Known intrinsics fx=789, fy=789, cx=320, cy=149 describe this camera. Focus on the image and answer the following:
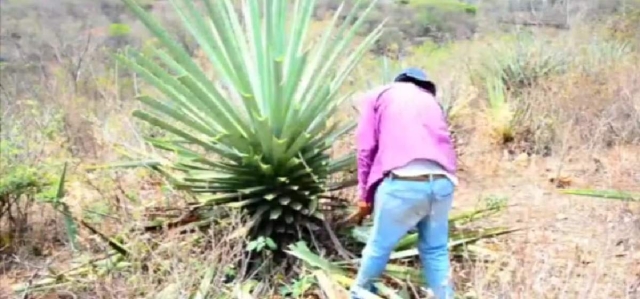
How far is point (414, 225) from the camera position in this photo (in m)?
4.41

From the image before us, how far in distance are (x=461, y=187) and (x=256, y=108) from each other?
9.36ft

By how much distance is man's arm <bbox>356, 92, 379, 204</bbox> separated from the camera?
4.54 metres

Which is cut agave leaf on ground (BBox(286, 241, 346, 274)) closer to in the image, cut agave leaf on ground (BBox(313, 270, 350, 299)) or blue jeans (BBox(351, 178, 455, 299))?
cut agave leaf on ground (BBox(313, 270, 350, 299))

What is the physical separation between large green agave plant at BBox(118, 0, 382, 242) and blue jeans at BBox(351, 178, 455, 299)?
0.82 metres

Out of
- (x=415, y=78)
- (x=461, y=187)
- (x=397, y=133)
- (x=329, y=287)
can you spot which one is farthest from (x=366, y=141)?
(x=461, y=187)

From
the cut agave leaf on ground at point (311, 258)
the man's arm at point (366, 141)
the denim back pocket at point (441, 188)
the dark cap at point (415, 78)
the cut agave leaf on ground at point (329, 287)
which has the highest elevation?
the dark cap at point (415, 78)

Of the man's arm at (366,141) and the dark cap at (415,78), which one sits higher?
the dark cap at (415,78)

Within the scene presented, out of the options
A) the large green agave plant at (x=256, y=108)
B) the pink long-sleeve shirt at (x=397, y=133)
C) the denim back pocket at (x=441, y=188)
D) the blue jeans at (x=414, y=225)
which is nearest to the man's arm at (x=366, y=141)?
the pink long-sleeve shirt at (x=397, y=133)

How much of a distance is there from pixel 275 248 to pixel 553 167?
11.5 feet

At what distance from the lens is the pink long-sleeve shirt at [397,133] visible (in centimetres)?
436

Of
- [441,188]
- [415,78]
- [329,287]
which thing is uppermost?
[415,78]

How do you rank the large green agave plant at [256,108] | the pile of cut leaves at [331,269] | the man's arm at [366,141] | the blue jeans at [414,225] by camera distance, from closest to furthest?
the blue jeans at [414,225]
the man's arm at [366,141]
the pile of cut leaves at [331,269]
the large green agave plant at [256,108]

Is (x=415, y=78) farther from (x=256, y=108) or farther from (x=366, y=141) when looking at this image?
(x=256, y=108)

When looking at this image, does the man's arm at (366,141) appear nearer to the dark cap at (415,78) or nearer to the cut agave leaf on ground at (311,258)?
the dark cap at (415,78)
